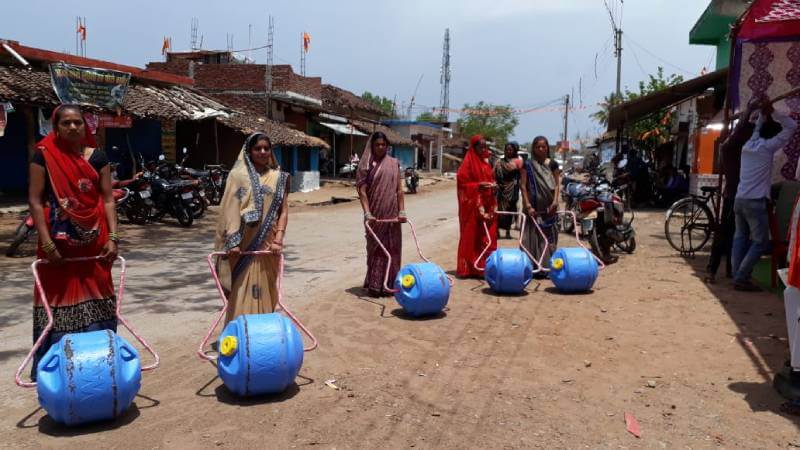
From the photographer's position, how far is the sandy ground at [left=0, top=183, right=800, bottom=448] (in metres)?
3.27

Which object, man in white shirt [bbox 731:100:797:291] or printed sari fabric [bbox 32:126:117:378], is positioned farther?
man in white shirt [bbox 731:100:797:291]

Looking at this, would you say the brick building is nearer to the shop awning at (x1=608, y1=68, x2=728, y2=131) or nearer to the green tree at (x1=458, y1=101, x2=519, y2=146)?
the shop awning at (x1=608, y1=68, x2=728, y2=131)

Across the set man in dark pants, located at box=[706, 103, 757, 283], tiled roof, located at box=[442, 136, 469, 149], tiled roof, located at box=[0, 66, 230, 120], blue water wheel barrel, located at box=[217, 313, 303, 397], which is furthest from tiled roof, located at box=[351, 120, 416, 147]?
blue water wheel barrel, located at box=[217, 313, 303, 397]

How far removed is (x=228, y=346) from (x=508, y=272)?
139 inches

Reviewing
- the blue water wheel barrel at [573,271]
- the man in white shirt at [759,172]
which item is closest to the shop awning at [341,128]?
the blue water wheel barrel at [573,271]

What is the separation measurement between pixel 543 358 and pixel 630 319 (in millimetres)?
1541

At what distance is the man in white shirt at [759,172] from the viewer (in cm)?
611

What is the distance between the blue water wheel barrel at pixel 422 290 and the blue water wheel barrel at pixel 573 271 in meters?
1.66

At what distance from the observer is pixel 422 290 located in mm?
5359

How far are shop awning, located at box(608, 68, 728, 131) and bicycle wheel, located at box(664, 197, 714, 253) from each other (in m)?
4.74

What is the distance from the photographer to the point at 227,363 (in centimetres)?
359

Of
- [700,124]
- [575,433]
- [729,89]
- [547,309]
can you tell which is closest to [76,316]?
[575,433]

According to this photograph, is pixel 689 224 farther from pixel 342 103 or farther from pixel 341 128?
pixel 342 103

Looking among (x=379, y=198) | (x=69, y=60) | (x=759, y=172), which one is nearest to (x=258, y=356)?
(x=379, y=198)
